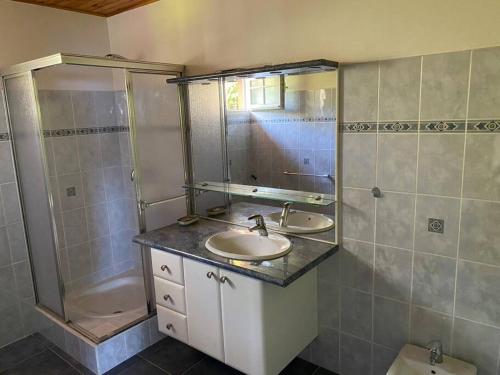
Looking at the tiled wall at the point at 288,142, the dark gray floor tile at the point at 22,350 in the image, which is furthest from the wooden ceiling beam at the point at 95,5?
the dark gray floor tile at the point at 22,350

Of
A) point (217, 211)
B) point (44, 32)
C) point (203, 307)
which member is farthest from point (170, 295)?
point (44, 32)

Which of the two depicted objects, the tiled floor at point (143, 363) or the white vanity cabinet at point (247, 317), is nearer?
the white vanity cabinet at point (247, 317)

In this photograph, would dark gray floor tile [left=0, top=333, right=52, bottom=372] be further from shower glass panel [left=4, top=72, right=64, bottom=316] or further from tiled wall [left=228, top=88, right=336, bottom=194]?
tiled wall [left=228, top=88, right=336, bottom=194]

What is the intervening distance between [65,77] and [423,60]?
2.40 metres

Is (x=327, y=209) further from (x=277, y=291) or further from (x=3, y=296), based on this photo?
→ (x=3, y=296)

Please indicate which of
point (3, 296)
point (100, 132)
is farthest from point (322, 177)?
point (3, 296)

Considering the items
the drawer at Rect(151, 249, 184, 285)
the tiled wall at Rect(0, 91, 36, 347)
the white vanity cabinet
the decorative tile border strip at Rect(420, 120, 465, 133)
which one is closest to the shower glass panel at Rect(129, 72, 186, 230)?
the drawer at Rect(151, 249, 184, 285)

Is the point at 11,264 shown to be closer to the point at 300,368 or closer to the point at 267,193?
the point at 267,193

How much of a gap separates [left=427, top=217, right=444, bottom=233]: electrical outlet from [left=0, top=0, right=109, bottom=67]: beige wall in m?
2.65

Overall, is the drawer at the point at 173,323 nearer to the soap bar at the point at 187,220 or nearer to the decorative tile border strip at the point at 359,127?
the soap bar at the point at 187,220

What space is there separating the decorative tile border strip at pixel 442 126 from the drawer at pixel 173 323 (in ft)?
5.28

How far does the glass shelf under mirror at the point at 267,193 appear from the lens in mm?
2084

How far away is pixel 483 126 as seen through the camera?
1.56m

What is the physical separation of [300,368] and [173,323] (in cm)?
80
